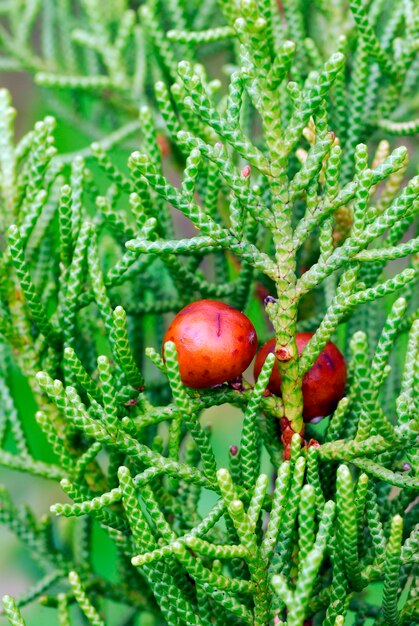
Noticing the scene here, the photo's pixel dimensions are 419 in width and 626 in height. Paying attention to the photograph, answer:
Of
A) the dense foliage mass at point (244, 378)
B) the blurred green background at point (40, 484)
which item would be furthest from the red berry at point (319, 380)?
the blurred green background at point (40, 484)

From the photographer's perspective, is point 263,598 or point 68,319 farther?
point 68,319

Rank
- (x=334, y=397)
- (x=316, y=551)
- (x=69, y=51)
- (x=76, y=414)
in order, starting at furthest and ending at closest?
(x=69, y=51) < (x=334, y=397) < (x=76, y=414) < (x=316, y=551)

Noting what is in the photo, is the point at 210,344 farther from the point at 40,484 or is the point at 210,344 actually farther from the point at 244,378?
the point at 40,484

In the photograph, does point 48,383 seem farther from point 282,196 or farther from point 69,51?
point 69,51

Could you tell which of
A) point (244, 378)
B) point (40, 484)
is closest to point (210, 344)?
point (244, 378)

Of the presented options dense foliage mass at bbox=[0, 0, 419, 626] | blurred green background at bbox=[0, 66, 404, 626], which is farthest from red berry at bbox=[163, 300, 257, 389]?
blurred green background at bbox=[0, 66, 404, 626]

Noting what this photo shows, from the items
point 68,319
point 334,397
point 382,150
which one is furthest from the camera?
point 382,150

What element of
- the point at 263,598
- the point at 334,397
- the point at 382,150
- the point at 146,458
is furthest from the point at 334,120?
the point at 263,598

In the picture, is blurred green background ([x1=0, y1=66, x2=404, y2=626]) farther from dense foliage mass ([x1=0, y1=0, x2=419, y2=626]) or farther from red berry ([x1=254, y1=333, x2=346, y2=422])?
red berry ([x1=254, y1=333, x2=346, y2=422])
